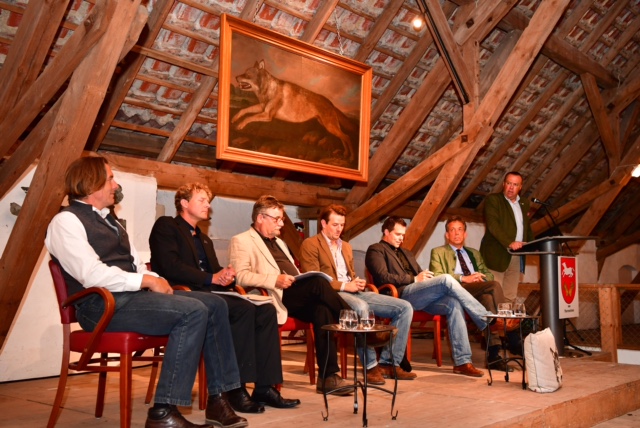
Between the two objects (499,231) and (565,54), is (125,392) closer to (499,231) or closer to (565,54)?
(499,231)

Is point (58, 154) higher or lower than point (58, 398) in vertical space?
higher

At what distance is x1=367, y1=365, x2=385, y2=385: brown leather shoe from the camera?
13.4 ft

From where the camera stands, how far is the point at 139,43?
4883mm

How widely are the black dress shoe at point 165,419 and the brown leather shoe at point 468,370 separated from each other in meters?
2.39

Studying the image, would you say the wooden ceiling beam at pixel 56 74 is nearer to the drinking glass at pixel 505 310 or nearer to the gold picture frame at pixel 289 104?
the gold picture frame at pixel 289 104

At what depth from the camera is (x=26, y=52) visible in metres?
4.05

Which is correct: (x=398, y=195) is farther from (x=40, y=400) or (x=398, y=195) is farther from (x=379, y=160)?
(x=40, y=400)

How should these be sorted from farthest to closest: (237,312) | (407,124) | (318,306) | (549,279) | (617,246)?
(617,246) < (407,124) < (549,279) < (318,306) < (237,312)

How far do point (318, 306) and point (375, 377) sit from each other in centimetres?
59

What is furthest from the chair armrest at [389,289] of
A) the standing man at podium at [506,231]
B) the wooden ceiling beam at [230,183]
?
the wooden ceiling beam at [230,183]

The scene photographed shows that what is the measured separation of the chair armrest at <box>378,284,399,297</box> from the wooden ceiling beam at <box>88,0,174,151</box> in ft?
7.78

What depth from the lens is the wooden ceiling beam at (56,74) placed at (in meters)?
3.67

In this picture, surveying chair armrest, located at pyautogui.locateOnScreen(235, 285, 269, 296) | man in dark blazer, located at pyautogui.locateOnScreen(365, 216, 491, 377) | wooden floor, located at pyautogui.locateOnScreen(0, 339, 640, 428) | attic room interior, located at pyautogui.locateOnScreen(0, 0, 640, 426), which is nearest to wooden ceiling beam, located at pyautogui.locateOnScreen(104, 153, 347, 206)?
attic room interior, located at pyautogui.locateOnScreen(0, 0, 640, 426)

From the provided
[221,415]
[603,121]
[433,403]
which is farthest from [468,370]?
[603,121]
